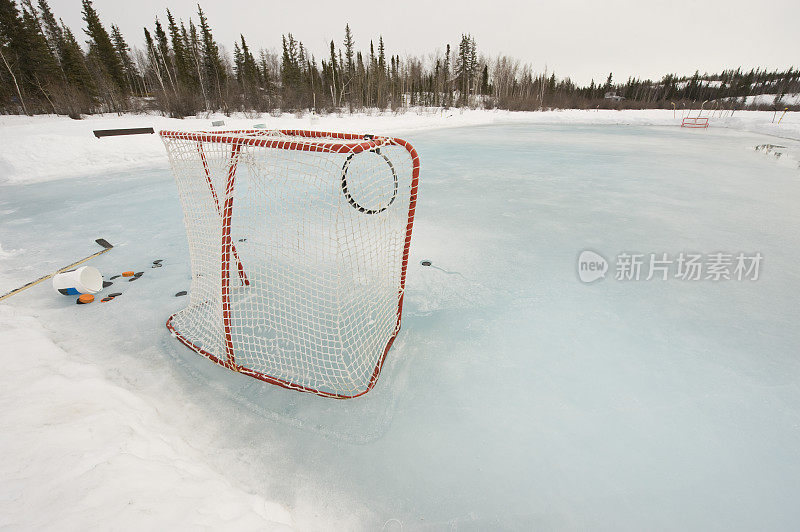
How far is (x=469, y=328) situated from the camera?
260cm

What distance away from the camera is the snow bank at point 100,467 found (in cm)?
115

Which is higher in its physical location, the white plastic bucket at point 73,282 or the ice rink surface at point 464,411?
the white plastic bucket at point 73,282

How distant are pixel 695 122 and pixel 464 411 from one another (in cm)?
2815

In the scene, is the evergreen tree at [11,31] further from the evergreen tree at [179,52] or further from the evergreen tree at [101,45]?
the evergreen tree at [179,52]

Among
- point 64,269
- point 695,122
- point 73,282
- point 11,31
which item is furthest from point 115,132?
point 695,122

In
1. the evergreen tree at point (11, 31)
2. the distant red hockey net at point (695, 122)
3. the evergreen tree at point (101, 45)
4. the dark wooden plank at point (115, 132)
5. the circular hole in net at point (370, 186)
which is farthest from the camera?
the evergreen tree at point (101, 45)

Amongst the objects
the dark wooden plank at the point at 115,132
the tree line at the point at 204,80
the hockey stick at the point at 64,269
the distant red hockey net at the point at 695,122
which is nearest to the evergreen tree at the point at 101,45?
the tree line at the point at 204,80

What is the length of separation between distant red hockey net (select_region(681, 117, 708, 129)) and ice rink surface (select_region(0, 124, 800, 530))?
A: 2151 centimetres

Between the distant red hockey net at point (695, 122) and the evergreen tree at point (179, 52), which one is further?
the evergreen tree at point (179, 52)

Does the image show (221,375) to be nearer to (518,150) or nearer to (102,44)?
(518,150)

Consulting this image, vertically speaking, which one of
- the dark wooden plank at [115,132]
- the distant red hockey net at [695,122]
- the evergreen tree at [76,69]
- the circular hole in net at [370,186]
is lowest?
the circular hole in net at [370,186]

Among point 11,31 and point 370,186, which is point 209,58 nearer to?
point 11,31

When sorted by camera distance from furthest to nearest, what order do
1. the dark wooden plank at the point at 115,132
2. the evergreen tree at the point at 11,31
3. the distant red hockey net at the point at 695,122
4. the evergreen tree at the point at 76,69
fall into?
the evergreen tree at the point at 76,69, the evergreen tree at the point at 11,31, the distant red hockey net at the point at 695,122, the dark wooden plank at the point at 115,132

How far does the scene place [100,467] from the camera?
1.32m
